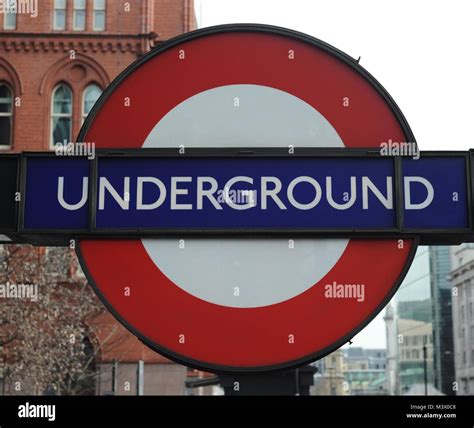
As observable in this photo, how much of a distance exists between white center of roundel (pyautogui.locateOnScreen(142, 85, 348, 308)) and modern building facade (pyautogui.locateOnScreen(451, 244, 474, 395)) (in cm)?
8002

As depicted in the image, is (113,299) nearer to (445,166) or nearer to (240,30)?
(240,30)

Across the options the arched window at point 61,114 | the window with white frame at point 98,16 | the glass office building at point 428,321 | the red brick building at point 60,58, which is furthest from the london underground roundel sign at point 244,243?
the glass office building at point 428,321

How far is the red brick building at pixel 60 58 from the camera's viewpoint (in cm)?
2912

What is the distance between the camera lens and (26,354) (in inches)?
747

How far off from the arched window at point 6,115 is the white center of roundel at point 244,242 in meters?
27.6

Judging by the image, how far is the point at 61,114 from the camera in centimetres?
2927

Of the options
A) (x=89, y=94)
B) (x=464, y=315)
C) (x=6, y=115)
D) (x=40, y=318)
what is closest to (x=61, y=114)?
(x=89, y=94)

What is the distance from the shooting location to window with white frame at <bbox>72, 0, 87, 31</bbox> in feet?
98.9

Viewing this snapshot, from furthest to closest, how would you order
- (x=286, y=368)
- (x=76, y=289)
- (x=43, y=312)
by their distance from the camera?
(x=76, y=289) → (x=43, y=312) → (x=286, y=368)

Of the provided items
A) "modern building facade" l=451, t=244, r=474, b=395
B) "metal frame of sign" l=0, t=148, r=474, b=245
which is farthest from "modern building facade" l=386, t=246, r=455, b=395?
"metal frame of sign" l=0, t=148, r=474, b=245

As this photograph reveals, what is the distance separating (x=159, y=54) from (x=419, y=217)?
1.06 m

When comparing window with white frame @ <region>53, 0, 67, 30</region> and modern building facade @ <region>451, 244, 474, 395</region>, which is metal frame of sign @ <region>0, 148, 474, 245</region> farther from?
modern building facade @ <region>451, 244, 474, 395</region>

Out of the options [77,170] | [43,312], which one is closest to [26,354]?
[43,312]

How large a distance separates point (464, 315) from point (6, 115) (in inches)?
2652
